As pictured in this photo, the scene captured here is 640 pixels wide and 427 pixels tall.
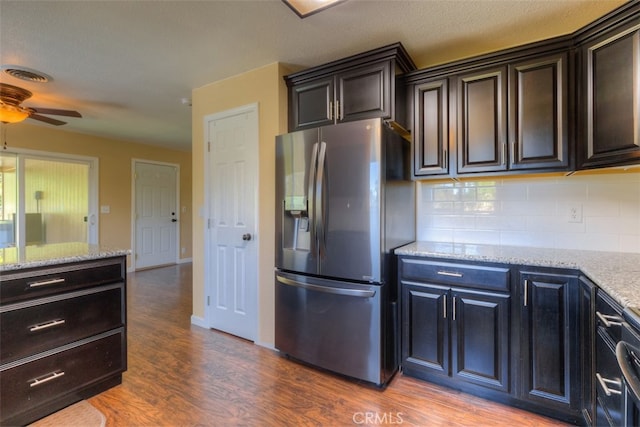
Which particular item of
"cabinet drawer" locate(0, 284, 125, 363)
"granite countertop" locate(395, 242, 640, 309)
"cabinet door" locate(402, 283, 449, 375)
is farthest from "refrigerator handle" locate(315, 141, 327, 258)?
"cabinet drawer" locate(0, 284, 125, 363)

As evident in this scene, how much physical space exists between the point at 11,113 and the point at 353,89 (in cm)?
278

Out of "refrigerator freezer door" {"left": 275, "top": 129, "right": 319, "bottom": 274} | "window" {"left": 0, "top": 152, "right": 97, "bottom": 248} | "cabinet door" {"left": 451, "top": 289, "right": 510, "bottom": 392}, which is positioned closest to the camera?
"cabinet door" {"left": 451, "top": 289, "right": 510, "bottom": 392}

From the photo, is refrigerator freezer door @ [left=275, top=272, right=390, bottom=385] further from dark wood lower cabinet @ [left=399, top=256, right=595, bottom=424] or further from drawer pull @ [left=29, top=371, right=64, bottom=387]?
drawer pull @ [left=29, top=371, right=64, bottom=387]

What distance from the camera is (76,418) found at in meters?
1.69

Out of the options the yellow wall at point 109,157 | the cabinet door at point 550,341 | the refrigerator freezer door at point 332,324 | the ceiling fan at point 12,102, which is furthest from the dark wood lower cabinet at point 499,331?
the yellow wall at point 109,157

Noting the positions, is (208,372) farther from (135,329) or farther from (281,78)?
(281,78)

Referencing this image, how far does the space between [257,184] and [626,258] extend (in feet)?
8.36

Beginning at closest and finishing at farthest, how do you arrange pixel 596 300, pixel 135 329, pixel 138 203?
pixel 596 300 → pixel 135 329 → pixel 138 203

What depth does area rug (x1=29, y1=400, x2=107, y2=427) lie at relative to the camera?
164 centimetres

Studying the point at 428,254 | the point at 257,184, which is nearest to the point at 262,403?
the point at 428,254

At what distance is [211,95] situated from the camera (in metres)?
2.95

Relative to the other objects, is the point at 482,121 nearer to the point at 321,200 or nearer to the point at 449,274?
the point at 449,274

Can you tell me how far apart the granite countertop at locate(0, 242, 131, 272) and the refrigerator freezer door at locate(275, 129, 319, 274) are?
106 cm

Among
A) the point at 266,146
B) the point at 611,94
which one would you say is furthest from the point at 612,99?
the point at 266,146
